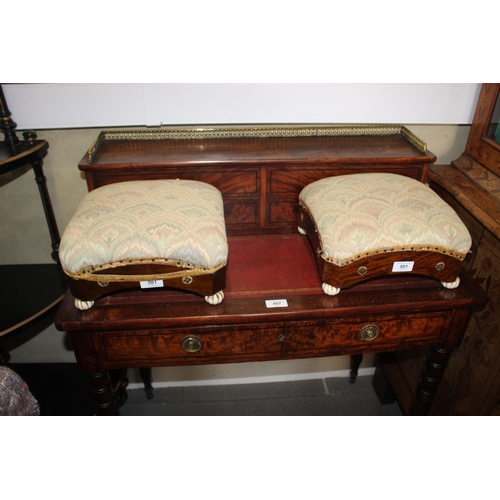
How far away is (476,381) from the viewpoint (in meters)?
1.45

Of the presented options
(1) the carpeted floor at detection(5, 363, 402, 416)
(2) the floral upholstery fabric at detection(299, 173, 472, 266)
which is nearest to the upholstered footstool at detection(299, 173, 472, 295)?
(2) the floral upholstery fabric at detection(299, 173, 472, 266)

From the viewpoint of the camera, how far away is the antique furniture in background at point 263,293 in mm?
1190

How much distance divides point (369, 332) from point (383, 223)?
1.07ft

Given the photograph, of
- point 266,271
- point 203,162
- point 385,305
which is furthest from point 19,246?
point 385,305

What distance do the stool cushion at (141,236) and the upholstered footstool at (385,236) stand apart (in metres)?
0.29

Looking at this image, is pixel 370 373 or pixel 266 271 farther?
pixel 370 373

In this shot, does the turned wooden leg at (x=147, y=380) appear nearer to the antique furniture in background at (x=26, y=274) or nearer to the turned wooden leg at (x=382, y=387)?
the antique furniture in background at (x=26, y=274)

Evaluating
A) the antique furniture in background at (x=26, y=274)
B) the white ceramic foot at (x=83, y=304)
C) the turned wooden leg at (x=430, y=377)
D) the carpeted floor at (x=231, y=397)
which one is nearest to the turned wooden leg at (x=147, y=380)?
the carpeted floor at (x=231, y=397)

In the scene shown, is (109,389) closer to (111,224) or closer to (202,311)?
(202,311)

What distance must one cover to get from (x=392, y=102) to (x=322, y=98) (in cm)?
25

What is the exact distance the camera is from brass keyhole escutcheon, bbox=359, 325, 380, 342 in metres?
1.26

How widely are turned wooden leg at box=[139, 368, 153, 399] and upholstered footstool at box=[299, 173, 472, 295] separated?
43.0 inches

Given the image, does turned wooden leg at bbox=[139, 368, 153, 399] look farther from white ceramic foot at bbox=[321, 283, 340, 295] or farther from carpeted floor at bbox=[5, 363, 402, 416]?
white ceramic foot at bbox=[321, 283, 340, 295]

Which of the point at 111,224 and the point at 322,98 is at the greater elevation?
the point at 322,98
